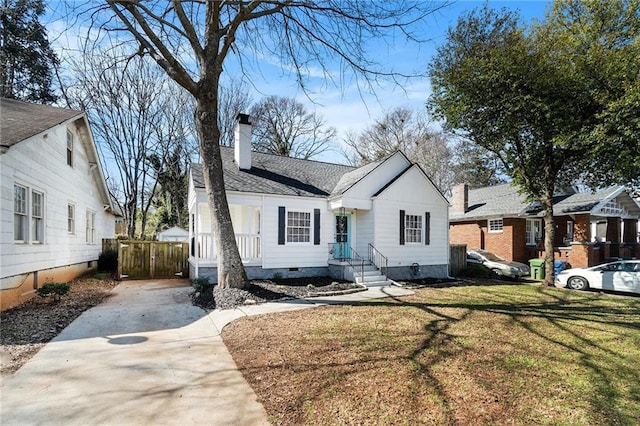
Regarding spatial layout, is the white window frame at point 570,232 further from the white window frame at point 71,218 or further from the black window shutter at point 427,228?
the white window frame at point 71,218

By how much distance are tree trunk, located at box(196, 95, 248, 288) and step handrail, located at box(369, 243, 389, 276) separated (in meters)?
5.86

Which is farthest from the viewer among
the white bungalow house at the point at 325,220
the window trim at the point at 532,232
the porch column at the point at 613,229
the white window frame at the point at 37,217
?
the window trim at the point at 532,232

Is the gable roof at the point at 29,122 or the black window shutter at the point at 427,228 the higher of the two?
the gable roof at the point at 29,122

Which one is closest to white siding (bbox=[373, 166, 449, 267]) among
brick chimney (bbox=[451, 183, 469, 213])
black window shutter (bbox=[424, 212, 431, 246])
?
black window shutter (bbox=[424, 212, 431, 246])

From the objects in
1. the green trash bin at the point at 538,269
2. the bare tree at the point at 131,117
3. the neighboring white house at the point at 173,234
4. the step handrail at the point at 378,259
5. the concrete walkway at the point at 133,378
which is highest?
the bare tree at the point at 131,117

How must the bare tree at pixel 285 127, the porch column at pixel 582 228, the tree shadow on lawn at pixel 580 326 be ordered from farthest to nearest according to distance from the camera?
the bare tree at pixel 285 127 → the porch column at pixel 582 228 → the tree shadow on lawn at pixel 580 326

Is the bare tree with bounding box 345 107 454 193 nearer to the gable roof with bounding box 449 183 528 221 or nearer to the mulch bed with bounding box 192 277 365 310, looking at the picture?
the gable roof with bounding box 449 183 528 221

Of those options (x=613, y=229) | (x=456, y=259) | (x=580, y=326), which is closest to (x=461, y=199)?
(x=456, y=259)

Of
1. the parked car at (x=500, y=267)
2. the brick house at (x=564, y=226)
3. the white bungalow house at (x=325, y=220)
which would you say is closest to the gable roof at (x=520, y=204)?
the brick house at (x=564, y=226)

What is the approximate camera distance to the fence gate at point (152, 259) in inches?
523

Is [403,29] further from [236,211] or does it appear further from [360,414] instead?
[236,211]

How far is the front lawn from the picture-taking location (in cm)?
344

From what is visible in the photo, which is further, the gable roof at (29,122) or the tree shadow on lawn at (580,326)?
the gable roof at (29,122)

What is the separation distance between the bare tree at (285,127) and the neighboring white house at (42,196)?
56.1 ft
